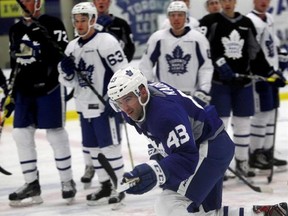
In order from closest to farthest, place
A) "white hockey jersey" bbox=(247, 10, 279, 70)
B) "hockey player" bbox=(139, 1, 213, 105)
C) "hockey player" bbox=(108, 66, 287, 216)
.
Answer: "hockey player" bbox=(108, 66, 287, 216)
"hockey player" bbox=(139, 1, 213, 105)
"white hockey jersey" bbox=(247, 10, 279, 70)

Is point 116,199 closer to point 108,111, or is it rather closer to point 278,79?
point 108,111

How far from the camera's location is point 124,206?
4.43 m

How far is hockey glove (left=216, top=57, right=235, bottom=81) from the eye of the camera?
479 cm

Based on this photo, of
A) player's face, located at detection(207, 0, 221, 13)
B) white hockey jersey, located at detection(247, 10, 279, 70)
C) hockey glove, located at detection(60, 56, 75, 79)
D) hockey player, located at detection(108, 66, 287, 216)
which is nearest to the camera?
hockey player, located at detection(108, 66, 287, 216)

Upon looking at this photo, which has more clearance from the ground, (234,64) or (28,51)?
(28,51)

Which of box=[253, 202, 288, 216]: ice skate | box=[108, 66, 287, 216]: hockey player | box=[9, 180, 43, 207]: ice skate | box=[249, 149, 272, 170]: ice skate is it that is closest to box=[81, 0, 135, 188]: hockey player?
box=[9, 180, 43, 207]: ice skate

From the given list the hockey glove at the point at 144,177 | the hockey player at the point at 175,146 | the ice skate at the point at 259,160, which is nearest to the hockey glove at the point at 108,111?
the hockey player at the point at 175,146

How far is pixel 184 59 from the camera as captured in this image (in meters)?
4.73

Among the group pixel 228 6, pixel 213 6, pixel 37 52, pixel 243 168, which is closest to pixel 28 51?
A: pixel 37 52

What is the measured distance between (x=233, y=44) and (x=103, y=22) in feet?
2.62

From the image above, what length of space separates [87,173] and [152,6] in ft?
12.4

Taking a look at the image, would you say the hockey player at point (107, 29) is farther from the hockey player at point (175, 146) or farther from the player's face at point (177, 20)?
the hockey player at point (175, 146)

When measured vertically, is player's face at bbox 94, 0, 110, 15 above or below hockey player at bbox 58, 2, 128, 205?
above

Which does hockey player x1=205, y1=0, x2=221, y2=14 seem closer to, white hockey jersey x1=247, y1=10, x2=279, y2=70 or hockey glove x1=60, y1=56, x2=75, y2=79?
white hockey jersey x1=247, y1=10, x2=279, y2=70
